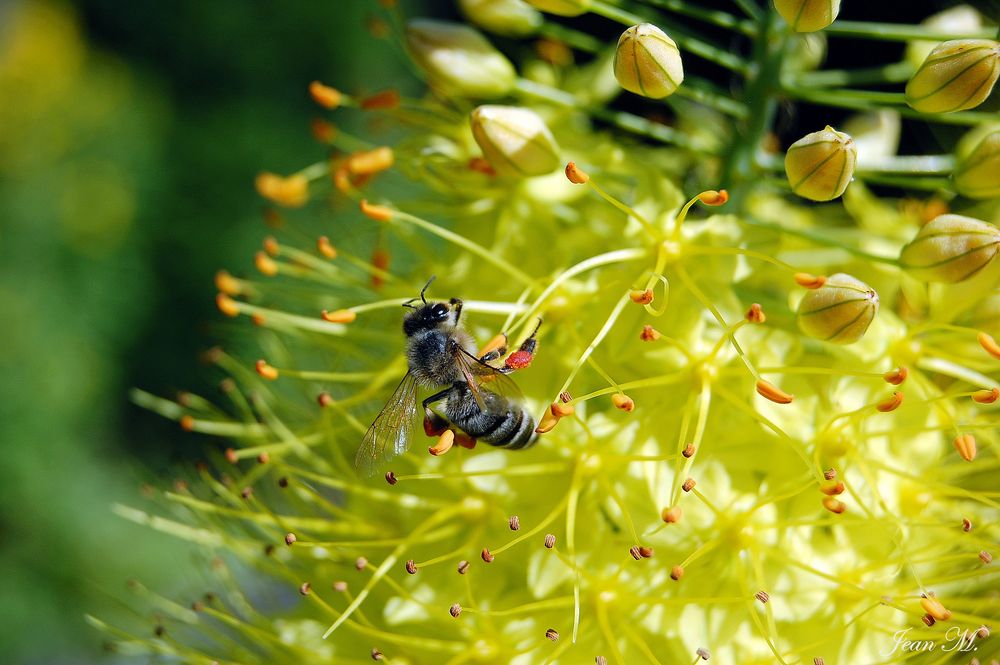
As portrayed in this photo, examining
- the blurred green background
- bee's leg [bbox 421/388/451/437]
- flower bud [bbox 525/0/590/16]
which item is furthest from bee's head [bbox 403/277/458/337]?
the blurred green background

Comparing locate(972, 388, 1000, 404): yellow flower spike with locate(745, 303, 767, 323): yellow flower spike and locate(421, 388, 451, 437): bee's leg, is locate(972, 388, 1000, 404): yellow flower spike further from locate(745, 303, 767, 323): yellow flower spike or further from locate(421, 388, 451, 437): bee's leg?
locate(421, 388, 451, 437): bee's leg

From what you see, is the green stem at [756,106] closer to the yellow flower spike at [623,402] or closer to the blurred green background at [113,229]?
the yellow flower spike at [623,402]

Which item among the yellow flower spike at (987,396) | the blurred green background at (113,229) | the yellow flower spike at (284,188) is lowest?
the blurred green background at (113,229)

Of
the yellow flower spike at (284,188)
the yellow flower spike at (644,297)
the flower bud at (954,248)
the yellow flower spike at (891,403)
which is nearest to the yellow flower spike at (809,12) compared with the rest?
the flower bud at (954,248)

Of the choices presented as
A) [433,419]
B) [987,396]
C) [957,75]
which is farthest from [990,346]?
[433,419]

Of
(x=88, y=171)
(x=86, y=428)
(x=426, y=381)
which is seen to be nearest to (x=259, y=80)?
(x=88, y=171)

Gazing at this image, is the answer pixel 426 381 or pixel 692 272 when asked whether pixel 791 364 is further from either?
pixel 426 381

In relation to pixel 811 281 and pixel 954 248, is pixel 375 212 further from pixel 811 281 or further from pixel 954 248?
pixel 954 248
